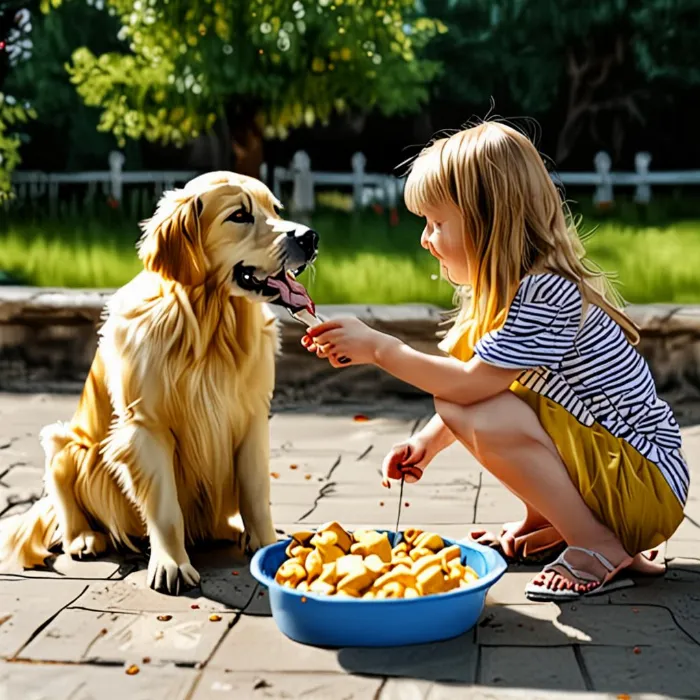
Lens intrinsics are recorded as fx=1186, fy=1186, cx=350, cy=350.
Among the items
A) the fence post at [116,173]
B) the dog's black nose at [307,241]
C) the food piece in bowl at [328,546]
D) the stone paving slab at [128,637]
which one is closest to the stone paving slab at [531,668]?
the food piece in bowl at [328,546]

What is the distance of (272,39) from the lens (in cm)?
991

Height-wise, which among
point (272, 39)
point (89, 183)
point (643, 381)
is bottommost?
point (89, 183)

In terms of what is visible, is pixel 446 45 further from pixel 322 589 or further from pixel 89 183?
pixel 322 589

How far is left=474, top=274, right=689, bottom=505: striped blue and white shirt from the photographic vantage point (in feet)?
10.4

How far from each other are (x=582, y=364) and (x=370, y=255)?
21.9 feet

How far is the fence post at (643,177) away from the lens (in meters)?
15.2

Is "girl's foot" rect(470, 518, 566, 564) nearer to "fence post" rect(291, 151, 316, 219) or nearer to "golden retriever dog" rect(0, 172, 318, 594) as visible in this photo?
"golden retriever dog" rect(0, 172, 318, 594)

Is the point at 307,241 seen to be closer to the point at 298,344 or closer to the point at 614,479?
the point at 614,479

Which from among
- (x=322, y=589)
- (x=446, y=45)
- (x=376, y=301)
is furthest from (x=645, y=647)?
(x=446, y=45)

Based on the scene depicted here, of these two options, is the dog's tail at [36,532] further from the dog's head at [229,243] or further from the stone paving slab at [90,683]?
the stone paving slab at [90,683]

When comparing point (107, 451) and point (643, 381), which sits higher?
point (643, 381)

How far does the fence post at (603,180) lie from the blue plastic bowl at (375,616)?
12.5 meters

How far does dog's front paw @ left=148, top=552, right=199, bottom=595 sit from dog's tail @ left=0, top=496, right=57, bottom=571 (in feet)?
1.50

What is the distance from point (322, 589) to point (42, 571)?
1.08m
